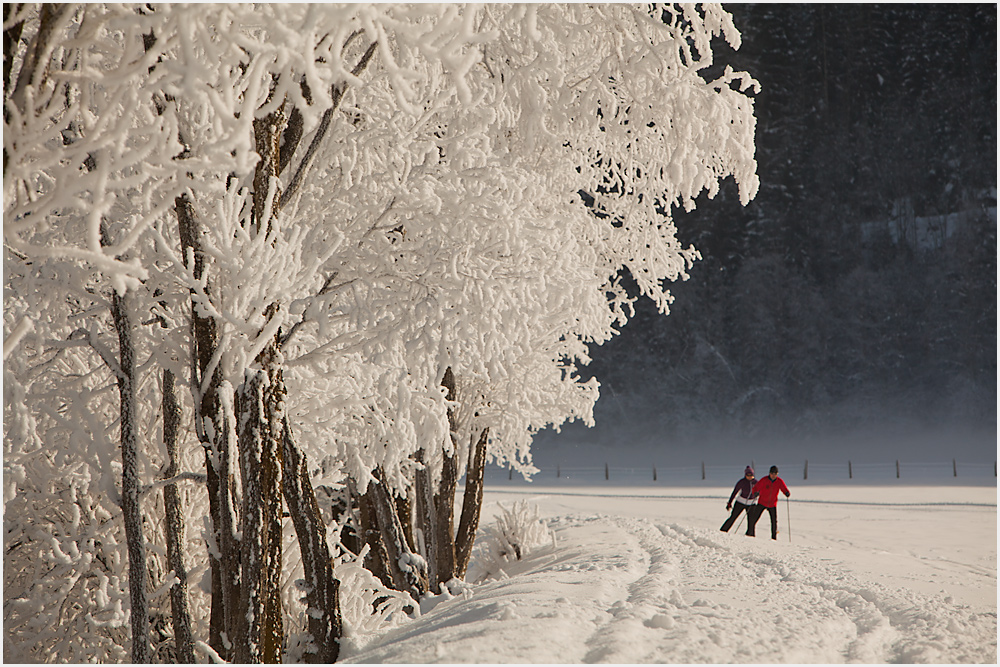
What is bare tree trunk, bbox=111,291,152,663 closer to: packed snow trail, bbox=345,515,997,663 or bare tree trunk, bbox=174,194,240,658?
bare tree trunk, bbox=174,194,240,658

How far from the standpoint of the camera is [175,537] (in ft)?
15.8

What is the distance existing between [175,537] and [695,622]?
324 centimetres

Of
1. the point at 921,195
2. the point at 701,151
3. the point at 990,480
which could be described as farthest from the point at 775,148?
the point at 701,151

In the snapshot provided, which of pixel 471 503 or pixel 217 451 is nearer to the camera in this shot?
pixel 217 451

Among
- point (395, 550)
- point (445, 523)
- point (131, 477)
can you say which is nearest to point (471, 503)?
point (445, 523)

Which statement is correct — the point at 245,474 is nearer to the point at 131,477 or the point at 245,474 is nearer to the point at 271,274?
the point at 131,477

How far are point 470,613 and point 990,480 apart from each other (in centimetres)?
2955

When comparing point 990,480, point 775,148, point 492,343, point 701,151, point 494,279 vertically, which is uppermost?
point 775,148

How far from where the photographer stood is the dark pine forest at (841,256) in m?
52.0

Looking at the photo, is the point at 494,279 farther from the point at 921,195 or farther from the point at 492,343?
the point at 921,195

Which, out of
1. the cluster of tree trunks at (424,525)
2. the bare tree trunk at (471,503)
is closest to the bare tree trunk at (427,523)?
the cluster of tree trunks at (424,525)

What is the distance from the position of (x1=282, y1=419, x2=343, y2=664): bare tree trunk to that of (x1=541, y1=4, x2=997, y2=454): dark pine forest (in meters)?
50.2

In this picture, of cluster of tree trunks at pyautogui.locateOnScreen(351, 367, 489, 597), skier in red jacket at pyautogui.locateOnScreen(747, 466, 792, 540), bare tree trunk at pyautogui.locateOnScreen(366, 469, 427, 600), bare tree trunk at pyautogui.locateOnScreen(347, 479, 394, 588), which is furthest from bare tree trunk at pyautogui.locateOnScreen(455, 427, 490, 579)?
skier in red jacket at pyautogui.locateOnScreen(747, 466, 792, 540)

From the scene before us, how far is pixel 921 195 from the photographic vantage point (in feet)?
187
